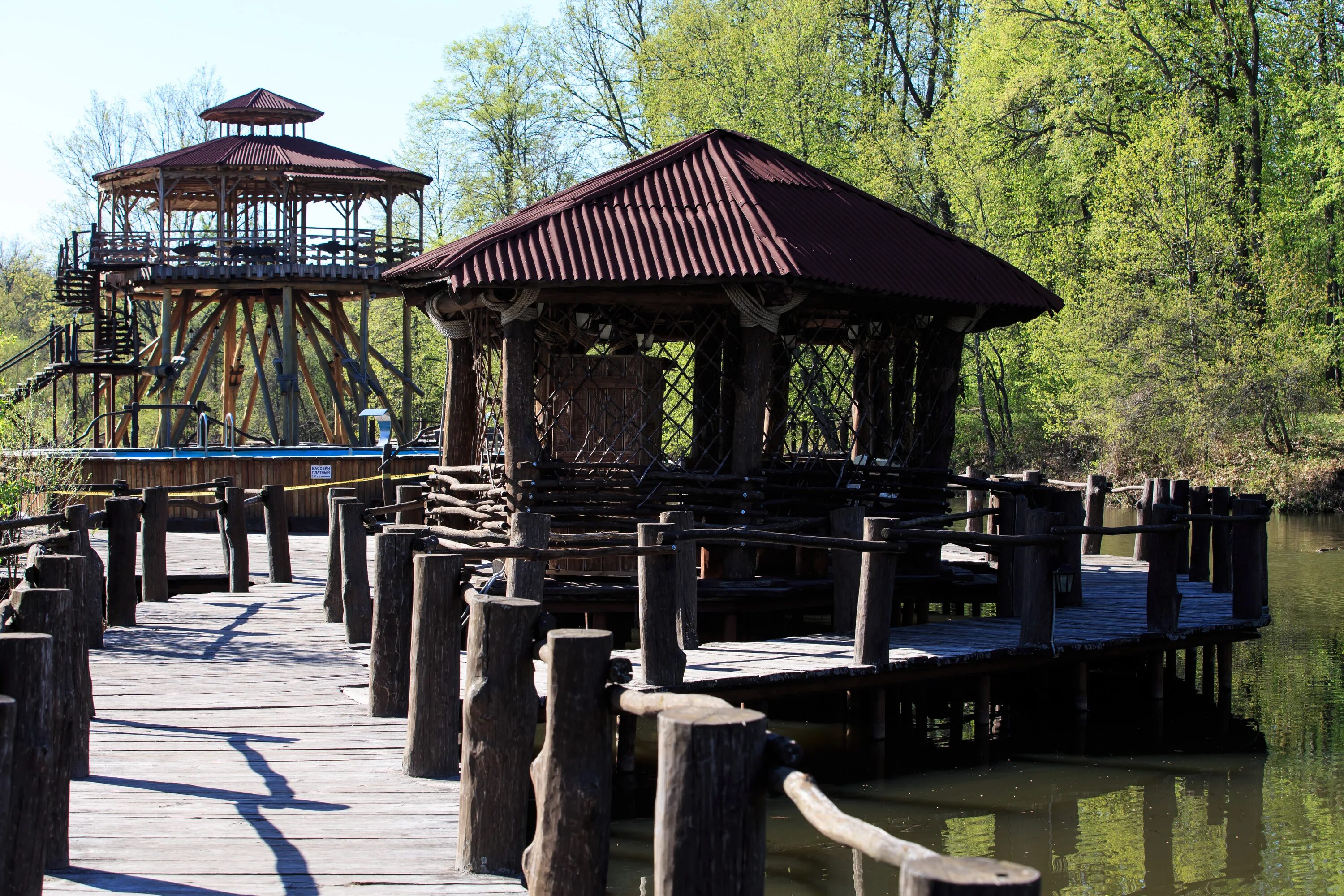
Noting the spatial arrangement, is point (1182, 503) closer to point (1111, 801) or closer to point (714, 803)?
point (1111, 801)

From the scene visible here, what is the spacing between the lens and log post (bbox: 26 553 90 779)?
18.2 feet

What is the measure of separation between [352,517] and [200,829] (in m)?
5.20

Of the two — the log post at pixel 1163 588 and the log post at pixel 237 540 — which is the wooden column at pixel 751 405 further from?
the log post at pixel 237 540

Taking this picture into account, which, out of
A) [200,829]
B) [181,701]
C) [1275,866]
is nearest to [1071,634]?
[1275,866]

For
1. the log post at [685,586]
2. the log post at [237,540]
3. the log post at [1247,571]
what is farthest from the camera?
the log post at [237,540]

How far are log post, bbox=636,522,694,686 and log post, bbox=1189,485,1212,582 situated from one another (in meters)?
9.07

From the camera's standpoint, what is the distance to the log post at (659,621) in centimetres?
823

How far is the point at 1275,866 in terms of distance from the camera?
8.20 metres

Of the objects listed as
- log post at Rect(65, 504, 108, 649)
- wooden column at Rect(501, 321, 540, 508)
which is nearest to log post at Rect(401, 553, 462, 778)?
log post at Rect(65, 504, 108, 649)

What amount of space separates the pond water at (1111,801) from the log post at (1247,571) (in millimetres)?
945

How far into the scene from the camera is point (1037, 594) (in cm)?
1033

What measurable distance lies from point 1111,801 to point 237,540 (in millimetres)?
8799

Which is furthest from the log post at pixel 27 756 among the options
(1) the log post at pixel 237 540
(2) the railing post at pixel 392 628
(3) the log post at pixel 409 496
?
(3) the log post at pixel 409 496

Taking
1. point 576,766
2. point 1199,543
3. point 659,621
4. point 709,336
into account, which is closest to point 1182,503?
point 1199,543
